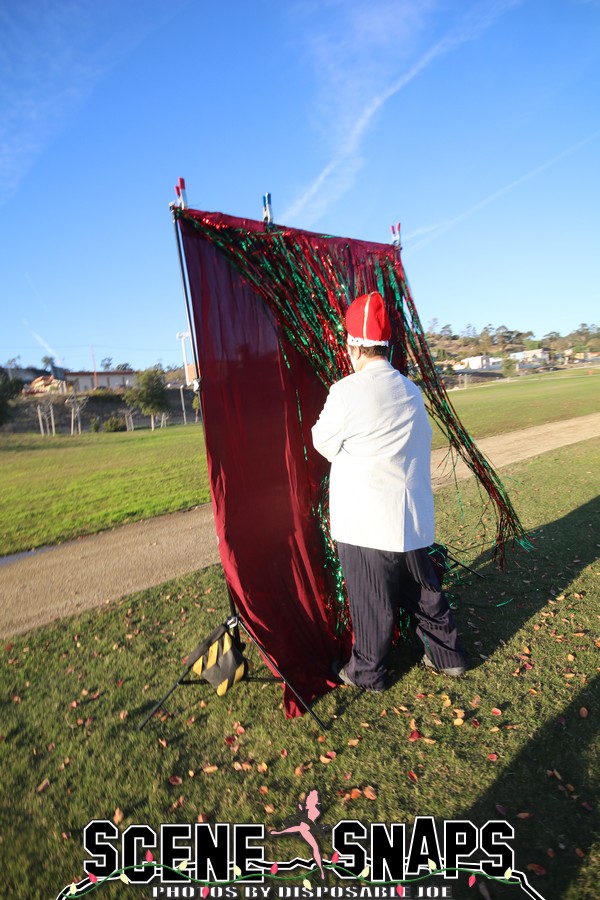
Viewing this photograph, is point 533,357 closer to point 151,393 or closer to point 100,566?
point 151,393

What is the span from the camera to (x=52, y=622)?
4668mm

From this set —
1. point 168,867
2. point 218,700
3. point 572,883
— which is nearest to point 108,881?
point 168,867

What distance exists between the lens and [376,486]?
2943 millimetres

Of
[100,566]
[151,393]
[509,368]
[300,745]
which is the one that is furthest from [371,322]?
[509,368]

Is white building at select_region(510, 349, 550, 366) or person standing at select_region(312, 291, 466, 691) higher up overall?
white building at select_region(510, 349, 550, 366)

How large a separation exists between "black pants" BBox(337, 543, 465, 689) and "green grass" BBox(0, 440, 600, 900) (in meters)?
0.16

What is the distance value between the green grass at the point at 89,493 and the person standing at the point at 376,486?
6.00 m

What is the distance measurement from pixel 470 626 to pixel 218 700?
6.57ft

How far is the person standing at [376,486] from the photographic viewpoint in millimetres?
2908

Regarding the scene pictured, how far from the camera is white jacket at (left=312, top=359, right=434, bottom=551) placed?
2889mm

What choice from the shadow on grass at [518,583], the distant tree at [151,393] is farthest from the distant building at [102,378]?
the shadow on grass at [518,583]

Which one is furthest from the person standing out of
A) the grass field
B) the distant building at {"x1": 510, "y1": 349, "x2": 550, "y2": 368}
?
the distant building at {"x1": 510, "y1": 349, "x2": 550, "y2": 368}

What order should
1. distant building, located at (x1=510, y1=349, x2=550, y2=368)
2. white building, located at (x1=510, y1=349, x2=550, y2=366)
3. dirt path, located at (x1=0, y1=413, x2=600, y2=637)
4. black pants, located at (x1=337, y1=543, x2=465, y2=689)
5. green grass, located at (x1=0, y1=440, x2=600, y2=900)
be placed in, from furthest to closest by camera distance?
white building, located at (x1=510, y1=349, x2=550, y2=366) < distant building, located at (x1=510, y1=349, x2=550, y2=368) < dirt path, located at (x1=0, y1=413, x2=600, y2=637) < black pants, located at (x1=337, y1=543, x2=465, y2=689) < green grass, located at (x1=0, y1=440, x2=600, y2=900)

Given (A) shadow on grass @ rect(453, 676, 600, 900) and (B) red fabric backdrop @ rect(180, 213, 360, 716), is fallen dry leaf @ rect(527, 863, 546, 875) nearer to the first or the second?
(A) shadow on grass @ rect(453, 676, 600, 900)
